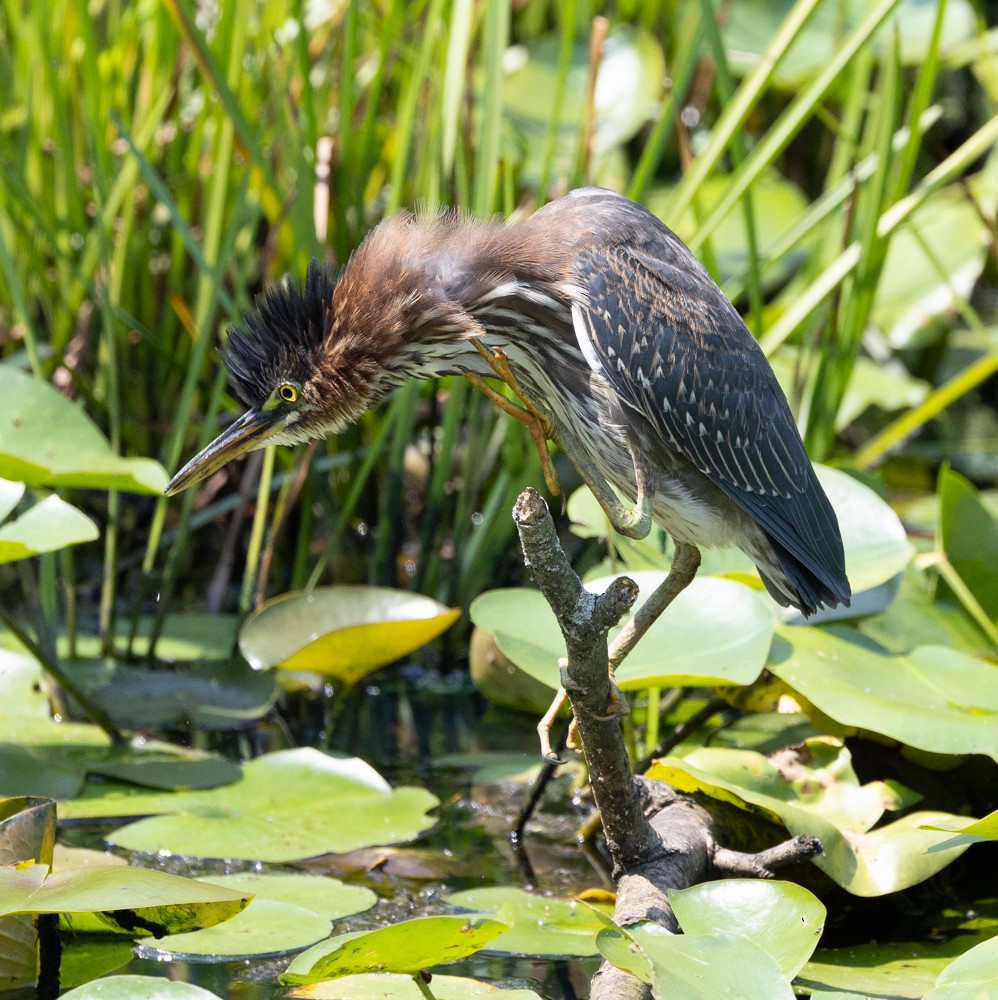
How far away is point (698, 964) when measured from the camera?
2146 millimetres

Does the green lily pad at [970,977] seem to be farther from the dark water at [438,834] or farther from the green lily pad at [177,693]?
the green lily pad at [177,693]

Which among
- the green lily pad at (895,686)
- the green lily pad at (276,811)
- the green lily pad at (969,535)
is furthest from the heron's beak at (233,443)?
the green lily pad at (969,535)

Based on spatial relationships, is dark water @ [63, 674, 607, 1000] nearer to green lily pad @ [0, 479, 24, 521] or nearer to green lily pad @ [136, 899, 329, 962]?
green lily pad @ [136, 899, 329, 962]

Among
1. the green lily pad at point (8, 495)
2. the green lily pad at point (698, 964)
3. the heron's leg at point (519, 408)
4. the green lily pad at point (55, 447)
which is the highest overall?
the heron's leg at point (519, 408)

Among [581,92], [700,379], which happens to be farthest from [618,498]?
[581,92]

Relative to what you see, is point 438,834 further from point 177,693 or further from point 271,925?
point 177,693

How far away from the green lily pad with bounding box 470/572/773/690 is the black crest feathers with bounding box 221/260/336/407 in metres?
0.74

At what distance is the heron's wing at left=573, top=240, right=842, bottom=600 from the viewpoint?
293 centimetres

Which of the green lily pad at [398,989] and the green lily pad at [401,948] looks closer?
the green lily pad at [401,948]

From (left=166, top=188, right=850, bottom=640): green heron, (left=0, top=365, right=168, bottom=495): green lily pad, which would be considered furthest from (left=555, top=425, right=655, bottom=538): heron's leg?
(left=0, top=365, right=168, bottom=495): green lily pad

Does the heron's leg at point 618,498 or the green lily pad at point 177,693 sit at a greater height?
the heron's leg at point 618,498

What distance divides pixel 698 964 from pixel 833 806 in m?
1.19

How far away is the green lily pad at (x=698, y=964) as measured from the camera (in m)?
2.08

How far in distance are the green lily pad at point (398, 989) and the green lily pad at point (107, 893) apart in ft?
0.87
